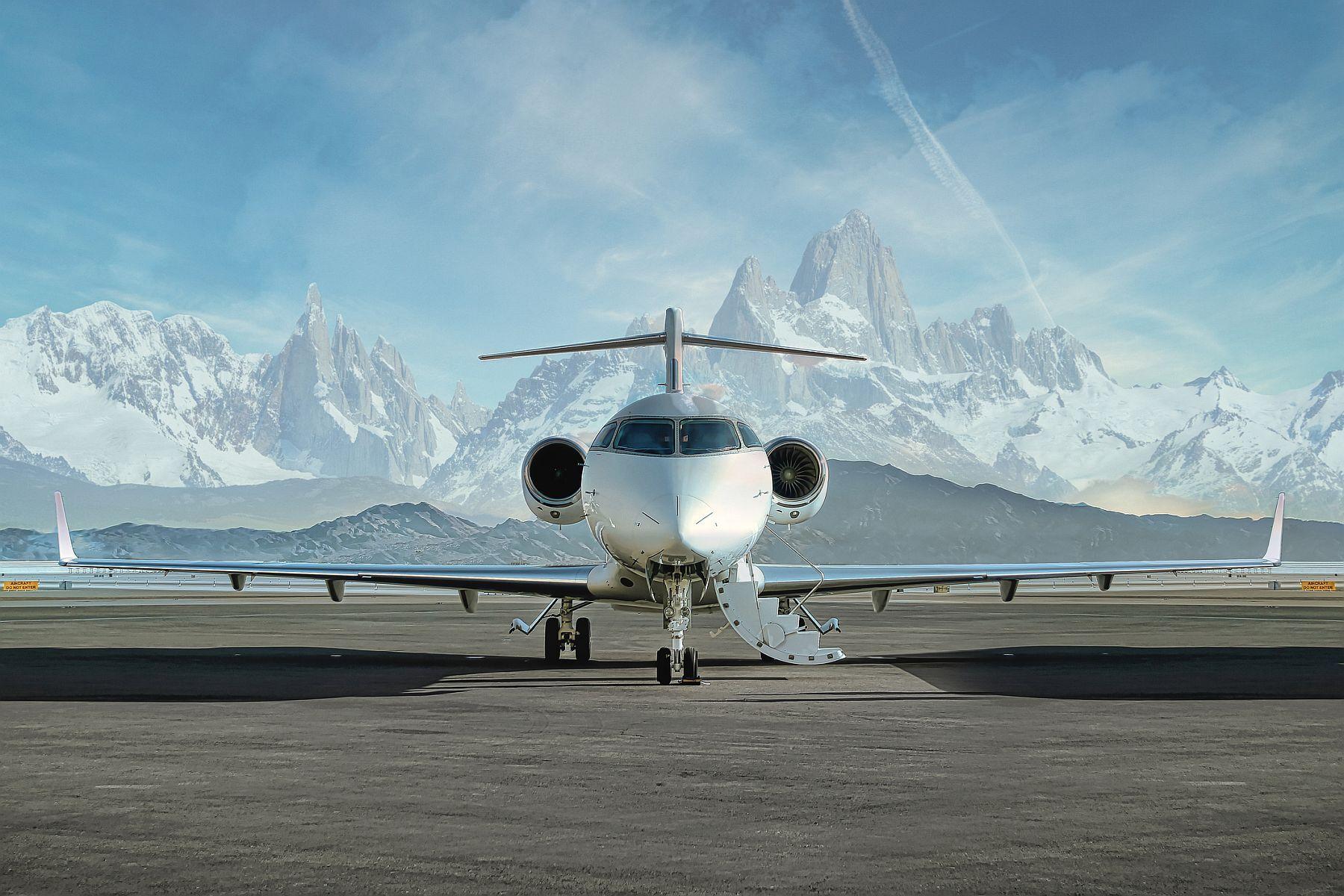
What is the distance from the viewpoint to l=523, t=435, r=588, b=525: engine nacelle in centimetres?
1777

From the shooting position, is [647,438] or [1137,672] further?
[1137,672]

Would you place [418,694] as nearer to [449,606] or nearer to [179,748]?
[179,748]

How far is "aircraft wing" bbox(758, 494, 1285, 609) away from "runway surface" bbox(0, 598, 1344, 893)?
1374 millimetres

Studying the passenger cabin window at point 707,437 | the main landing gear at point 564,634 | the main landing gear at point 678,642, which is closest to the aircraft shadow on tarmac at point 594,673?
the main landing gear at point 564,634

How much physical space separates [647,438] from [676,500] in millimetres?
1346

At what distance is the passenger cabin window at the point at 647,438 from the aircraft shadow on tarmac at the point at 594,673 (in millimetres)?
3064

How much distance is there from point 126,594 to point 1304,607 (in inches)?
2362

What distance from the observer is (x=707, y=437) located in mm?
14555

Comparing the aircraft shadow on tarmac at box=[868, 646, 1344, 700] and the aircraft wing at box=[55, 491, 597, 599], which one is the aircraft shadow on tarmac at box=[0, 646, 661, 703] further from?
the aircraft shadow on tarmac at box=[868, 646, 1344, 700]

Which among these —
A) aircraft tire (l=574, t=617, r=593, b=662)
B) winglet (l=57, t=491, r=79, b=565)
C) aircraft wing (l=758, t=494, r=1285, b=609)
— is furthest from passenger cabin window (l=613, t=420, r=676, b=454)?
winglet (l=57, t=491, r=79, b=565)

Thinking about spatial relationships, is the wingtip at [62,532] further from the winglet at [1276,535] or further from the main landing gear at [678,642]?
the winglet at [1276,535]

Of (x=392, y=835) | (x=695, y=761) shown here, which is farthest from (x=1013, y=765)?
(x=392, y=835)

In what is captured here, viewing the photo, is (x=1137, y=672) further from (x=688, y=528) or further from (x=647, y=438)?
(x=647, y=438)

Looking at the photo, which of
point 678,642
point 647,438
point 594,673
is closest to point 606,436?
point 647,438
